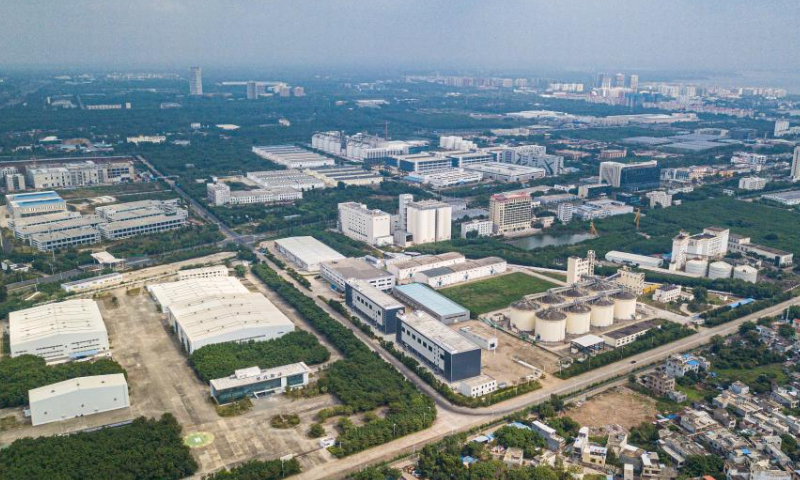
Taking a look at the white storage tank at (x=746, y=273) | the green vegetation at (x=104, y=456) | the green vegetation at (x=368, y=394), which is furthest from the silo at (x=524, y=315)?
the green vegetation at (x=104, y=456)

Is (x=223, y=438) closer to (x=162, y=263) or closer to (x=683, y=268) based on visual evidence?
(x=162, y=263)

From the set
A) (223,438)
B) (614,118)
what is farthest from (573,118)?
(223,438)

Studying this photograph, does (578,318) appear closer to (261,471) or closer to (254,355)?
(254,355)

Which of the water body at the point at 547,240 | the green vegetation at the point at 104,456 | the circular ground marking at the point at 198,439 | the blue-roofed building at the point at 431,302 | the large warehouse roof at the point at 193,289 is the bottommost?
the circular ground marking at the point at 198,439

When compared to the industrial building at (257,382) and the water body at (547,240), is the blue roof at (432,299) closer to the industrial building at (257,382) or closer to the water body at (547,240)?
the industrial building at (257,382)

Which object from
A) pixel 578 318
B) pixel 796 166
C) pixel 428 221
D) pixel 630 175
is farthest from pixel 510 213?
pixel 796 166

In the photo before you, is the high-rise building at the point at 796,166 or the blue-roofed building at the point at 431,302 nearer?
the blue-roofed building at the point at 431,302
